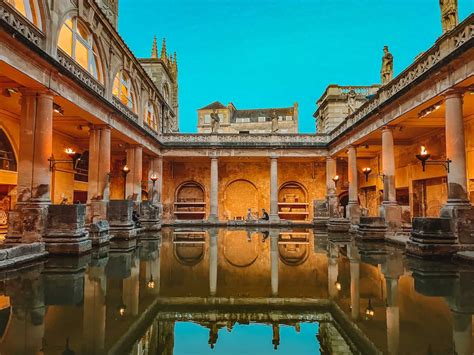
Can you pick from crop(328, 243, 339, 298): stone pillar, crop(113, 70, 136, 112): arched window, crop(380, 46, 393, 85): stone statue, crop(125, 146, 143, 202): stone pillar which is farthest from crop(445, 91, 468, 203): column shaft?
crop(125, 146, 143, 202): stone pillar

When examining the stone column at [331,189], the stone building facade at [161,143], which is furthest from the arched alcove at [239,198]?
the stone column at [331,189]

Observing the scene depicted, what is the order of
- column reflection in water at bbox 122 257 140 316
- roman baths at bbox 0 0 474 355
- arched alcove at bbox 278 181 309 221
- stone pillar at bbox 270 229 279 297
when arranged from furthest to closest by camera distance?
arched alcove at bbox 278 181 309 221 < stone pillar at bbox 270 229 279 297 < column reflection in water at bbox 122 257 140 316 < roman baths at bbox 0 0 474 355

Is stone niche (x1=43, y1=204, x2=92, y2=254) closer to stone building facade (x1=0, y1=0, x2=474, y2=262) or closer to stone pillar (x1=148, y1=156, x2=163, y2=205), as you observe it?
stone building facade (x1=0, y1=0, x2=474, y2=262)

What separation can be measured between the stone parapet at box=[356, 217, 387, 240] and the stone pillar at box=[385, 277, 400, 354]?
23.6 feet

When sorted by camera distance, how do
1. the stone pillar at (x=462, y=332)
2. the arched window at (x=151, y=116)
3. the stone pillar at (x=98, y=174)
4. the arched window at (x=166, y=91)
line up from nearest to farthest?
the stone pillar at (x=462, y=332)
the stone pillar at (x=98, y=174)
the arched window at (x=151, y=116)
the arched window at (x=166, y=91)

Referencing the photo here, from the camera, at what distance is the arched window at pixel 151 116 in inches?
845

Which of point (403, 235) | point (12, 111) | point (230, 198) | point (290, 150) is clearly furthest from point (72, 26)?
point (230, 198)

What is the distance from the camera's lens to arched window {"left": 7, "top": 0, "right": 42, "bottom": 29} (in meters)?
8.73

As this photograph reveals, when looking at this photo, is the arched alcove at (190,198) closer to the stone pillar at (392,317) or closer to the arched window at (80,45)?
the arched window at (80,45)

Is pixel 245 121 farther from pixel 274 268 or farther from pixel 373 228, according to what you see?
pixel 274 268

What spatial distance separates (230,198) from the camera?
92.7 ft

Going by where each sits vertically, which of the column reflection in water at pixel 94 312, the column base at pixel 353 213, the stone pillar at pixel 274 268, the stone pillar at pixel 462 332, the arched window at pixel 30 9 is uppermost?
the arched window at pixel 30 9

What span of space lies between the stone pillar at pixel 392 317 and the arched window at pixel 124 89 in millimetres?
14702

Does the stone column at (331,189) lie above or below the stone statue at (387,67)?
below
